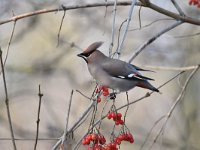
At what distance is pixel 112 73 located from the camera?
2.76 metres

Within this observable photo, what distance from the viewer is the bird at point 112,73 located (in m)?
2.71

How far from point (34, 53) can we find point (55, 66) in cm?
107

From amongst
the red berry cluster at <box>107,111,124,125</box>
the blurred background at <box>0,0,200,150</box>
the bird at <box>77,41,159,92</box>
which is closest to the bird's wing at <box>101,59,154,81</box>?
the bird at <box>77,41,159,92</box>

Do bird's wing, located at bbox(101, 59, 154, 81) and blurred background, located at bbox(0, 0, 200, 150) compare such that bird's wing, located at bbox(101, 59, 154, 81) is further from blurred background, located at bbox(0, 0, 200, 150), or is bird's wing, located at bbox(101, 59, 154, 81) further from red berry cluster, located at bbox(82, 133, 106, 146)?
blurred background, located at bbox(0, 0, 200, 150)

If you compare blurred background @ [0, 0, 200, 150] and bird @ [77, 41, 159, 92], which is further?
blurred background @ [0, 0, 200, 150]

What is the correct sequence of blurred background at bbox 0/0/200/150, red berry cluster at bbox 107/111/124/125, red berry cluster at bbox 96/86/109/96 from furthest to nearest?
blurred background at bbox 0/0/200/150 < red berry cluster at bbox 96/86/109/96 < red berry cluster at bbox 107/111/124/125

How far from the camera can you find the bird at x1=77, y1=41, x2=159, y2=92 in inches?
107

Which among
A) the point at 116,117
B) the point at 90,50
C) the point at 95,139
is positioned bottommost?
the point at 95,139

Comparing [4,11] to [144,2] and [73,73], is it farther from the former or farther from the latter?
[144,2]

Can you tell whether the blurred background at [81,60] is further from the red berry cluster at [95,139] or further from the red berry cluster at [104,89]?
the red berry cluster at [95,139]

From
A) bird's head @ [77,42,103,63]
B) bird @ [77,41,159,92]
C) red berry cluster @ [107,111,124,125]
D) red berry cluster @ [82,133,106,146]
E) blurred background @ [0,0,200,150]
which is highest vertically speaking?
blurred background @ [0,0,200,150]

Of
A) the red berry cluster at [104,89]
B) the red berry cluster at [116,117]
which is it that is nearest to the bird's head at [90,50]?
the red berry cluster at [104,89]

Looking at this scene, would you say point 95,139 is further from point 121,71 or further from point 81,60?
point 81,60

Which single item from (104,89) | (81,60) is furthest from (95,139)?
(81,60)
